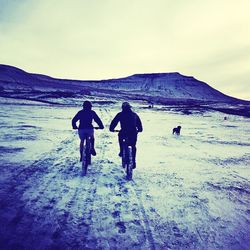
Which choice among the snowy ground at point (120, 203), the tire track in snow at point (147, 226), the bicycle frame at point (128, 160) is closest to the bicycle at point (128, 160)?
the bicycle frame at point (128, 160)

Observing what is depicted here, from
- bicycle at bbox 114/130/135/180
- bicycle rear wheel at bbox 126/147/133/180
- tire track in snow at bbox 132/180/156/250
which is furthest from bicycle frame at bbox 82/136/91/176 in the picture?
tire track in snow at bbox 132/180/156/250

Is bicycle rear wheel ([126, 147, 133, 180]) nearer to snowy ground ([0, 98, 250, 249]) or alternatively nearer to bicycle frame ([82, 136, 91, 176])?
snowy ground ([0, 98, 250, 249])

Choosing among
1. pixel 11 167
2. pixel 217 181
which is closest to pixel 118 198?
pixel 217 181

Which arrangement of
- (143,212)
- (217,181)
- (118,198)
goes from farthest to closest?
(217,181), (118,198), (143,212)

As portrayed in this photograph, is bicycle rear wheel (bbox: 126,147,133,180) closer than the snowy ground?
No

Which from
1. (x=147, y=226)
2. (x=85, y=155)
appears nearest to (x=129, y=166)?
(x=85, y=155)

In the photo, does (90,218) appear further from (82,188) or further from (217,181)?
(217,181)

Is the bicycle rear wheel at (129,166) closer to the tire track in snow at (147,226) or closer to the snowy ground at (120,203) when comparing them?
the snowy ground at (120,203)

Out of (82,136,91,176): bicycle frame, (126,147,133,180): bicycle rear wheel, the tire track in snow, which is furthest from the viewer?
(82,136,91,176): bicycle frame

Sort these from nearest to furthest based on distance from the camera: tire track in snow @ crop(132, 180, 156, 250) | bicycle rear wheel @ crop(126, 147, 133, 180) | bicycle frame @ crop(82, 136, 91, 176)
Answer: tire track in snow @ crop(132, 180, 156, 250), bicycle rear wheel @ crop(126, 147, 133, 180), bicycle frame @ crop(82, 136, 91, 176)

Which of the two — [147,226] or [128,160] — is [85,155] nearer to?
[128,160]

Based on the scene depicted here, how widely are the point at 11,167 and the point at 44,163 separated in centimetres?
96

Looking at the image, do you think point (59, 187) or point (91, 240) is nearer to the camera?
point (91, 240)

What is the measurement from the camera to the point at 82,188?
5973 millimetres
